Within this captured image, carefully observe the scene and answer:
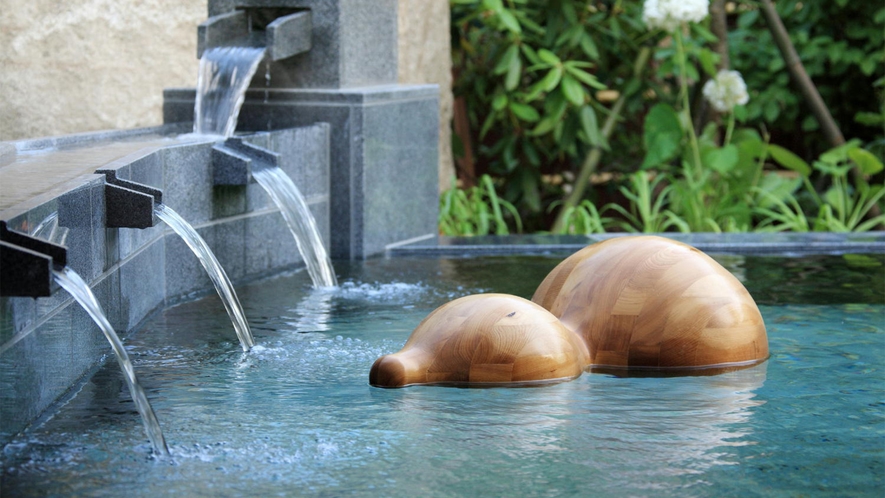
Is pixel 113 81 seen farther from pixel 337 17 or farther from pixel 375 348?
pixel 375 348

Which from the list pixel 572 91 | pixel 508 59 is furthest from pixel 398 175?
pixel 508 59

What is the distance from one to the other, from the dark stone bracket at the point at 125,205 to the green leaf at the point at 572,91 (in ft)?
17.1

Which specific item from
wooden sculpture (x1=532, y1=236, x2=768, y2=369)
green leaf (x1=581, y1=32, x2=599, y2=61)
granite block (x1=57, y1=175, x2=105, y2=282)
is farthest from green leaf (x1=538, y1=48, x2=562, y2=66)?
granite block (x1=57, y1=175, x2=105, y2=282)

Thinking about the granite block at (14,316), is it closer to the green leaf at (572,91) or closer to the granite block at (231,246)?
the granite block at (231,246)

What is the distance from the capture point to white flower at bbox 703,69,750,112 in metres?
9.27

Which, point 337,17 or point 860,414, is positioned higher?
point 337,17

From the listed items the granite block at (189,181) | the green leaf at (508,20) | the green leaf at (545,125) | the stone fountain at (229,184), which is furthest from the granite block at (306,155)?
the green leaf at (545,125)

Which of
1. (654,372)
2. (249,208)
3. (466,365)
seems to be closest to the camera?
(466,365)

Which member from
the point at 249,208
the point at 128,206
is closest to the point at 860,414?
the point at 128,206

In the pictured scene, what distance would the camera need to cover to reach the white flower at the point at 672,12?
28.4 ft

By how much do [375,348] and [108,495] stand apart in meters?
1.79

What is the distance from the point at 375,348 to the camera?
459 centimetres

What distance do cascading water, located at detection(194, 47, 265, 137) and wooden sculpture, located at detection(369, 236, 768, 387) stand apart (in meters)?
2.96

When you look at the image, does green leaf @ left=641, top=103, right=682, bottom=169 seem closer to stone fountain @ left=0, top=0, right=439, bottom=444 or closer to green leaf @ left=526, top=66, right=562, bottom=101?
green leaf @ left=526, top=66, right=562, bottom=101
